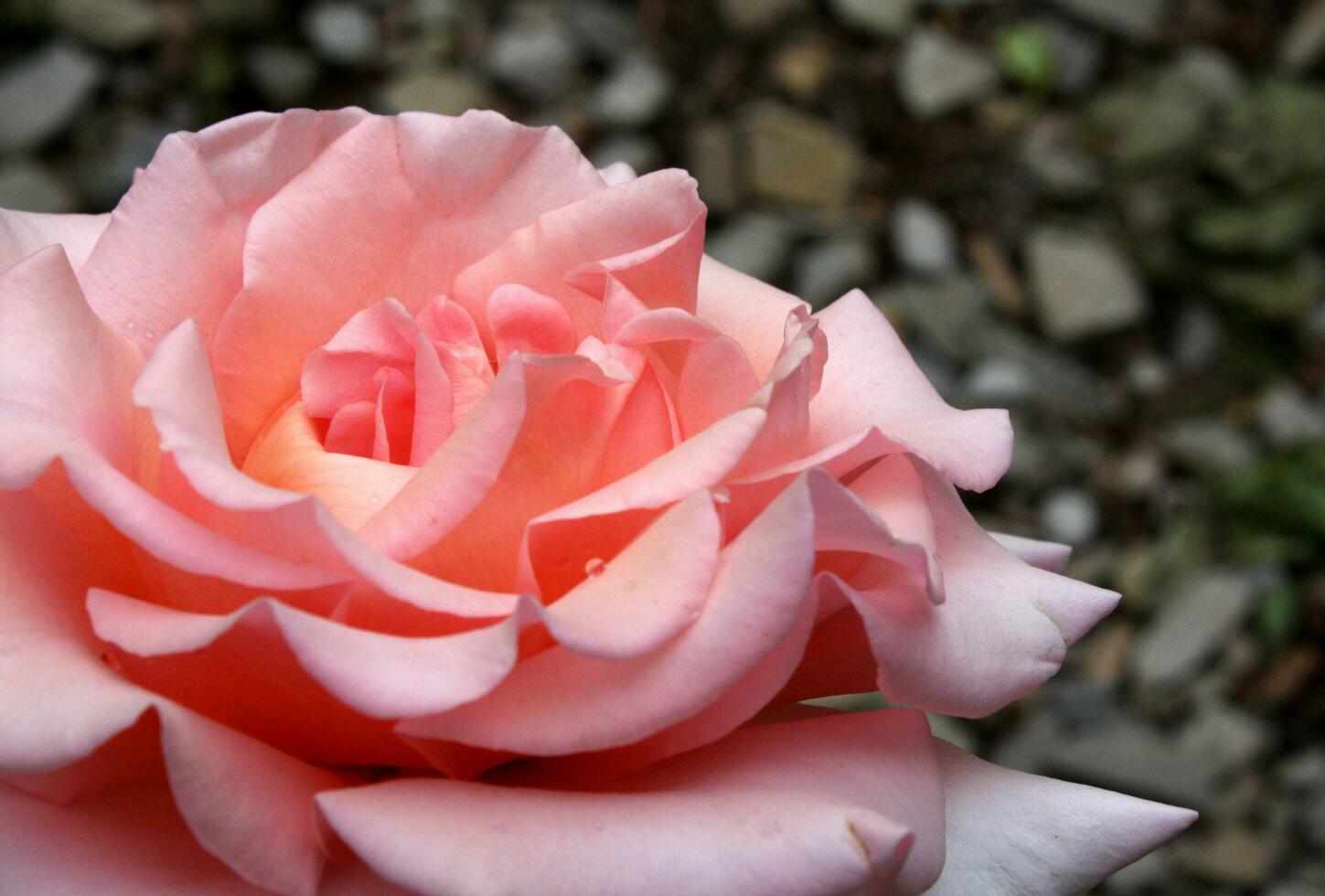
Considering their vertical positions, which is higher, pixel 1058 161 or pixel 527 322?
pixel 527 322

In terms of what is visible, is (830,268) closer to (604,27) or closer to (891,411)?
(604,27)

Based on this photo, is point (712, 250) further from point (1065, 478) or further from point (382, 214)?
point (382, 214)

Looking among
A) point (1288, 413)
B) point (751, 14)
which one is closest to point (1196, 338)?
point (1288, 413)

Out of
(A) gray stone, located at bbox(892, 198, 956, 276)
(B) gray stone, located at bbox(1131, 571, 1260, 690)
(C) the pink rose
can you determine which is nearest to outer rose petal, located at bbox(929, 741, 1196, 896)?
(C) the pink rose

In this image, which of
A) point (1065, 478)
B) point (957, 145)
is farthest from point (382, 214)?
point (957, 145)

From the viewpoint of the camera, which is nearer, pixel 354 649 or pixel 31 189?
pixel 354 649

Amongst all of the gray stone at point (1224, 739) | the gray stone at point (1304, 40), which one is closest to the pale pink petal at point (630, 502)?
the gray stone at point (1224, 739)
